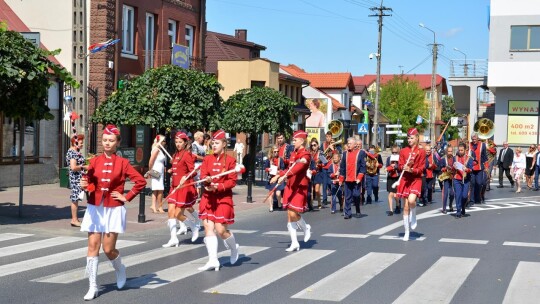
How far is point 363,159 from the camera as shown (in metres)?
17.3

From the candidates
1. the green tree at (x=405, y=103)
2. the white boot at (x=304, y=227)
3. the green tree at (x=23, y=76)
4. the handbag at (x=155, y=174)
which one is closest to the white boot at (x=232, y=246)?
the white boot at (x=304, y=227)

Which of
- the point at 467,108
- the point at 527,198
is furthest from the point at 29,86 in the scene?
the point at 467,108

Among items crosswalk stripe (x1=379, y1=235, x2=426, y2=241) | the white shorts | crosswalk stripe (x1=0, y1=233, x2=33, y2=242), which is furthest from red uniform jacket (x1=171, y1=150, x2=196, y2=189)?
the white shorts

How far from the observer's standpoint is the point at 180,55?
30.9 meters

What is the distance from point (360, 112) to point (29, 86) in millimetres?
69383

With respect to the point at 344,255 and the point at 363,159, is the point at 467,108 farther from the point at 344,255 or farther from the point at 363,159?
the point at 344,255

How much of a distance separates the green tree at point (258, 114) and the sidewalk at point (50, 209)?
400cm

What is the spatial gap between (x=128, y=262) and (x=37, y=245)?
2.29 meters

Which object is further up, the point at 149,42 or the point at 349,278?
the point at 149,42

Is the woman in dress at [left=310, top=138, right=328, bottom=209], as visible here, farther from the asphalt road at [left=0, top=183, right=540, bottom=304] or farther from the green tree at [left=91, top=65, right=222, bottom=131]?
the asphalt road at [left=0, top=183, right=540, bottom=304]

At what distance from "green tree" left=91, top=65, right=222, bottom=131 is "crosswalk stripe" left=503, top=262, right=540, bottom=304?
11.3 metres

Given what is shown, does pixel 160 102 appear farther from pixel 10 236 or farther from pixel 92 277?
pixel 92 277

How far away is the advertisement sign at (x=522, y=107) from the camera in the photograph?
135ft

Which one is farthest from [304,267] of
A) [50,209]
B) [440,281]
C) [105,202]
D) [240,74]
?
[240,74]
